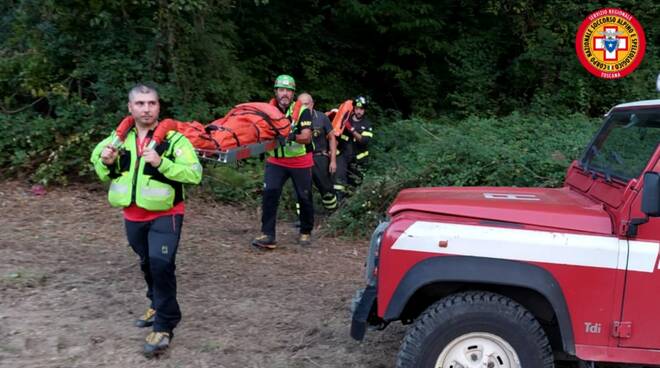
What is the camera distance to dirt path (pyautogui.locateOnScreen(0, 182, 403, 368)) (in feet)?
15.7

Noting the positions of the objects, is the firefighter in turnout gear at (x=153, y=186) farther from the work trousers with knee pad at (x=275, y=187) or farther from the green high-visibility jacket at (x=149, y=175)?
the work trousers with knee pad at (x=275, y=187)

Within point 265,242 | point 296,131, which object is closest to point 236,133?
point 296,131

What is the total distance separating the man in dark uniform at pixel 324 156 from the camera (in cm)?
905

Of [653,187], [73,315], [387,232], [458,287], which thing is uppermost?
[653,187]

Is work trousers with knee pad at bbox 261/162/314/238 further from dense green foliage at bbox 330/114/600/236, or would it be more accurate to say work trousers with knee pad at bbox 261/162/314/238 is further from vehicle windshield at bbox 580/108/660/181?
vehicle windshield at bbox 580/108/660/181

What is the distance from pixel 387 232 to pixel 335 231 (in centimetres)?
459

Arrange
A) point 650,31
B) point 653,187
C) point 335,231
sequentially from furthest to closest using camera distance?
point 650,31
point 335,231
point 653,187

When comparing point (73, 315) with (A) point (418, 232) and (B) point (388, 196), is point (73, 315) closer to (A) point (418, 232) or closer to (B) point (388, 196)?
(A) point (418, 232)

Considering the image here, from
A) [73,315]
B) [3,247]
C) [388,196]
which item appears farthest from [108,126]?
[73,315]

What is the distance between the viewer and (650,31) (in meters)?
13.6

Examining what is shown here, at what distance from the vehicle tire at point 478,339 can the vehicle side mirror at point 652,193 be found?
2.74ft

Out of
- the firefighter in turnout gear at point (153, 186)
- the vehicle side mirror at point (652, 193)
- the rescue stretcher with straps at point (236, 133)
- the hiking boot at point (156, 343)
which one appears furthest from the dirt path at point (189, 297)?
the vehicle side mirror at point (652, 193)

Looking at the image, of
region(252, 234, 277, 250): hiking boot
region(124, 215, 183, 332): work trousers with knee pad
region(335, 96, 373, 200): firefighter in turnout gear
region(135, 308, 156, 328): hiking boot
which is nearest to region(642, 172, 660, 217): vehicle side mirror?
region(124, 215, 183, 332): work trousers with knee pad

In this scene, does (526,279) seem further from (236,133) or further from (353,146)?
(353,146)
